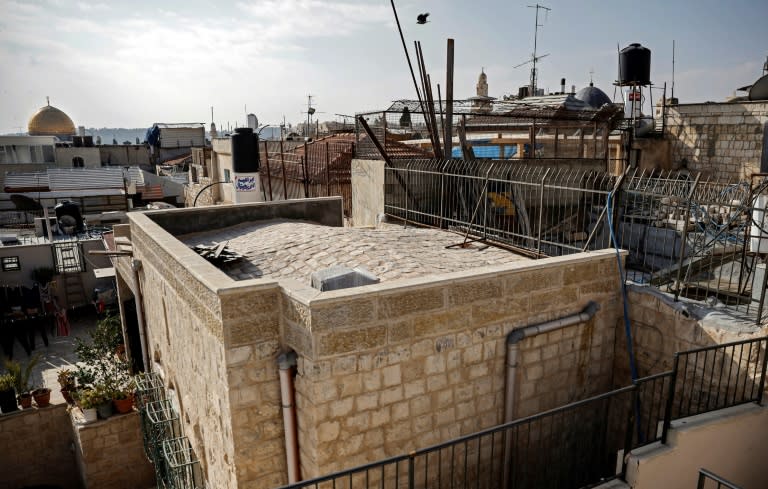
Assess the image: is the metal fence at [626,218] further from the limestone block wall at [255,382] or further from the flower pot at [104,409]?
the flower pot at [104,409]

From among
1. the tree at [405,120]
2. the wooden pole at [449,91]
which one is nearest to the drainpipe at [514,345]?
the wooden pole at [449,91]

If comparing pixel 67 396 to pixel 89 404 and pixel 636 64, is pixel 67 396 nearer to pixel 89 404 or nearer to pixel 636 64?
pixel 89 404

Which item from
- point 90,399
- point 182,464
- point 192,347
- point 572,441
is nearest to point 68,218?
point 90,399

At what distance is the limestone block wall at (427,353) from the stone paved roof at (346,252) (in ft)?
4.08

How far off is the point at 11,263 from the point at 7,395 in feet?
32.3

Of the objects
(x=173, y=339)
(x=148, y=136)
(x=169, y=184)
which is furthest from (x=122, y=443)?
(x=148, y=136)

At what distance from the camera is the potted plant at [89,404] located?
10734mm

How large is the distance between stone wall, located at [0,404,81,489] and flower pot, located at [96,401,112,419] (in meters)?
1.63

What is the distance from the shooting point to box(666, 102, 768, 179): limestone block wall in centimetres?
2042

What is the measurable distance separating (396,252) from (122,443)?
7.75 meters

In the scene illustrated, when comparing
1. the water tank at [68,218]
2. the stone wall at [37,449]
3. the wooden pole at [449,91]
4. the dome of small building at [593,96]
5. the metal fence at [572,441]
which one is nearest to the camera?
the metal fence at [572,441]

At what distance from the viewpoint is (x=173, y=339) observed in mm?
8086

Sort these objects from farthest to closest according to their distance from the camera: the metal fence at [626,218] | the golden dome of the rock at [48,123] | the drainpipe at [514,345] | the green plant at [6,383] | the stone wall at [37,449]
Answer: the golden dome of the rock at [48,123] < the stone wall at [37,449] < the green plant at [6,383] < the metal fence at [626,218] < the drainpipe at [514,345]

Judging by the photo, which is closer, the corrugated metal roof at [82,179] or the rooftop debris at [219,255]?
the rooftop debris at [219,255]
